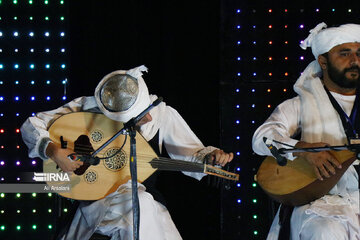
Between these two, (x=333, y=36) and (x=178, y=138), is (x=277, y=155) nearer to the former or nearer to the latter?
(x=178, y=138)

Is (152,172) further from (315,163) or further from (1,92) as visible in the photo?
(1,92)

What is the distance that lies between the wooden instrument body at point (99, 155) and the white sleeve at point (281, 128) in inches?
31.1

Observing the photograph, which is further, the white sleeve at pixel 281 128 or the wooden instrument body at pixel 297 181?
the white sleeve at pixel 281 128

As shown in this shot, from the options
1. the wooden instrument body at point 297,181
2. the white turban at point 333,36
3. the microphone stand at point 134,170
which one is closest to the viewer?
the microphone stand at point 134,170

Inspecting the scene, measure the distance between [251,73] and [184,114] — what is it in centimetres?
76

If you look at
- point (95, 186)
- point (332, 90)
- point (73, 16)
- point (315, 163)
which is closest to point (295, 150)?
point (315, 163)

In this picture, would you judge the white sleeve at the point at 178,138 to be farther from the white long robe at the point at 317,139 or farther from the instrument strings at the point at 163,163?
the white long robe at the point at 317,139

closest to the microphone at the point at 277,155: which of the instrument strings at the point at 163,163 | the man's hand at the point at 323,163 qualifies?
the man's hand at the point at 323,163

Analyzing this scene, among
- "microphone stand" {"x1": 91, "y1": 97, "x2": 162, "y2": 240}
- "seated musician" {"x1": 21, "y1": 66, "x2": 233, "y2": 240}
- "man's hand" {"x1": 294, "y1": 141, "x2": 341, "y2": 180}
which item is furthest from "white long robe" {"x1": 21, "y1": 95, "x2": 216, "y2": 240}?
"man's hand" {"x1": 294, "y1": 141, "x2": 341, "y2": 180}

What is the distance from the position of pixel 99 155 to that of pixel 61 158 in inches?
12.0

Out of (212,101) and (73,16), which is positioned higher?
(73,16)

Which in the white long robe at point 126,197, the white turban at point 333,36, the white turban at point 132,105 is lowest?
the white long robe at point 126,197

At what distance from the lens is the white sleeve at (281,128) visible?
13.6 feet

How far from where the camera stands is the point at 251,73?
559cm
